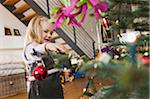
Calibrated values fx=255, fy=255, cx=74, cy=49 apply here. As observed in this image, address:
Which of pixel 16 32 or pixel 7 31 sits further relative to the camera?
pixel 16 32

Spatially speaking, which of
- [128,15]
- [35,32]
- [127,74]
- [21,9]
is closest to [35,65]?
[35,32]

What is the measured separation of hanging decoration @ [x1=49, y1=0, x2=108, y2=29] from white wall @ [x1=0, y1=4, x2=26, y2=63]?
14.6 feet

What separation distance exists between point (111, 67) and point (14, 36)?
5326 millimetres

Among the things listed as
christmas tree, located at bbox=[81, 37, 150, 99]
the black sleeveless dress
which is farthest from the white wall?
christmas tree, located at bbox=[81, 37, 150, 99]

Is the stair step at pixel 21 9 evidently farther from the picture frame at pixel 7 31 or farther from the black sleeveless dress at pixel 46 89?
the black sleeveless dress at pixel 46 89

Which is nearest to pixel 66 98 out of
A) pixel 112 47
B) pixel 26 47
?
pixel 26 47

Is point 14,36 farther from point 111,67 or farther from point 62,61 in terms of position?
point 111,67

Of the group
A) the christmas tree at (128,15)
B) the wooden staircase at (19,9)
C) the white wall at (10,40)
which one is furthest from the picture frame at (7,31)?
the christmas tree at (128,15)

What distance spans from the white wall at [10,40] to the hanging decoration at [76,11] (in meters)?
4.46

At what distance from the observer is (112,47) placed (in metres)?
0.92

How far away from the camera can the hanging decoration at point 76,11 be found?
2.17 ft

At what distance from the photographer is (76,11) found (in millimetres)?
683

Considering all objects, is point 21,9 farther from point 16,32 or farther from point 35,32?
point 35,32

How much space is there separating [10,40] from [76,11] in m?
4.96
